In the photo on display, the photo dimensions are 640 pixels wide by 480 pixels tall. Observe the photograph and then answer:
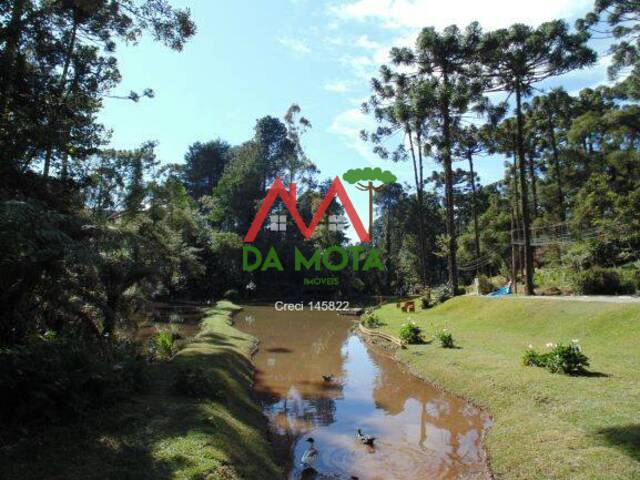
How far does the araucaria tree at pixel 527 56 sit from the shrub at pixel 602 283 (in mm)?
2398

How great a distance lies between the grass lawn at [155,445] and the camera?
6.14 m

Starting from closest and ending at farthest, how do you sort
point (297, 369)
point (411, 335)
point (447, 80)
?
point (297, 369), point (411, 335), point (447, 80)

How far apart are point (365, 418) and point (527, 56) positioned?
2090 centimetres

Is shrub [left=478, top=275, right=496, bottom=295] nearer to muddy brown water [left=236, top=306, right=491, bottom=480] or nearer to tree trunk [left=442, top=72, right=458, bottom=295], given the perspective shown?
tree trunk [left=442, top=72, right=458, bottom=295]

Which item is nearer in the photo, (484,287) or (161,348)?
(161,348)

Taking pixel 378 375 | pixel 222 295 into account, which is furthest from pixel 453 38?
pixel 222 295

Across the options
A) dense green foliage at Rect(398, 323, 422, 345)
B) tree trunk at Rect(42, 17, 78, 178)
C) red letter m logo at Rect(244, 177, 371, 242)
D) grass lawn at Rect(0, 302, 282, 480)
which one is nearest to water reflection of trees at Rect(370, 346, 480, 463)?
dense green foliage at Rect(398, 323, 422, 345)

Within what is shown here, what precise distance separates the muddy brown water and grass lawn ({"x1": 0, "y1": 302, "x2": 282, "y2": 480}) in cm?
101

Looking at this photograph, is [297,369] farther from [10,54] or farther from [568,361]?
[10,54]

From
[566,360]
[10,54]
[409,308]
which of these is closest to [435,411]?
[566,360]

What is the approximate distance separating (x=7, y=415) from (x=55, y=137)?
5283 millimetres

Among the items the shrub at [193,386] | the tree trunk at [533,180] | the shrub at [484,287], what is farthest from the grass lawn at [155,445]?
the tree trunk at [533,180]

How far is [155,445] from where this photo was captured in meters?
7.26

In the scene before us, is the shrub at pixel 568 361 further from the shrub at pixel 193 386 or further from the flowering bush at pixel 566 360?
the shrub at pixel 193 386
